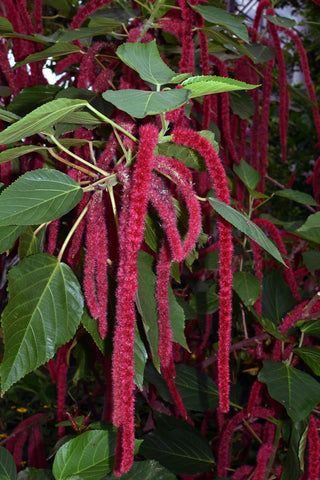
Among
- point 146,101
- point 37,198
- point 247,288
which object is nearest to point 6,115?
point 37,198

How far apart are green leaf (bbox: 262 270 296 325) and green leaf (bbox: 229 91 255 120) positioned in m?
0.39

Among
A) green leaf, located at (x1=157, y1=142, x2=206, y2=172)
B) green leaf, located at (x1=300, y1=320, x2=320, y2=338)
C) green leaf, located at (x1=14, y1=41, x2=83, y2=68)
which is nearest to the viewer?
green leaf, located at (x1=157, y1=142, x2=206, y2=172)

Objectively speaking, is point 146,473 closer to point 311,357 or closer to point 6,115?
point 311,357

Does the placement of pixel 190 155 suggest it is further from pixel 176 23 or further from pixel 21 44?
pixel 21 44

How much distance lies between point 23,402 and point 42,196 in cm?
183

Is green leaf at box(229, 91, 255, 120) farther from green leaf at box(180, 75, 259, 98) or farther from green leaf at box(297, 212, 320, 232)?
green leaf at box(180, 75, 259, 98)

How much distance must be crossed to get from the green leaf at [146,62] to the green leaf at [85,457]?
47cm

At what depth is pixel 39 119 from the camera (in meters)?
0.46

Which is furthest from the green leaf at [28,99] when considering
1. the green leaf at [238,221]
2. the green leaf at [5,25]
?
the green leaf at [238,221]

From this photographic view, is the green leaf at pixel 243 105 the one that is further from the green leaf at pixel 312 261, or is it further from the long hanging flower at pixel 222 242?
the long hanging flower at pixel 222 242

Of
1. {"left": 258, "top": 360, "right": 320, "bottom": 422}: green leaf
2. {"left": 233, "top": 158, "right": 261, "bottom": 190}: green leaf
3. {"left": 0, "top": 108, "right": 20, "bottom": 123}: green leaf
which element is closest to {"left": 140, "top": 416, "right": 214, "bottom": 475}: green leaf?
{"left": 258, "top": 360, "right": 320, "bottom": 422}: green leaf

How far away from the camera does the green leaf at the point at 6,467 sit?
0.66 metres

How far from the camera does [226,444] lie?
1.00m

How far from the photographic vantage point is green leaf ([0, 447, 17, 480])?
660 mm
